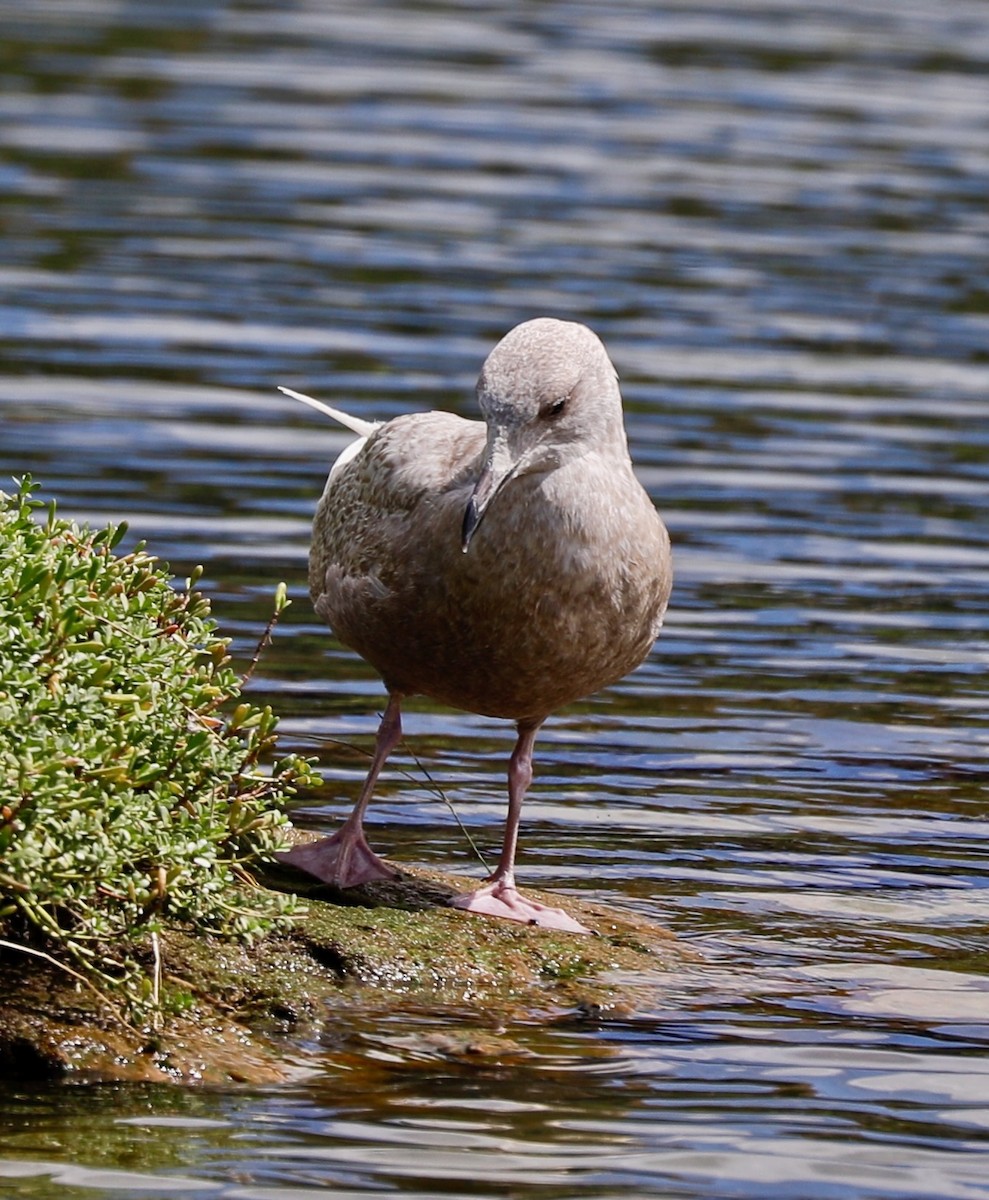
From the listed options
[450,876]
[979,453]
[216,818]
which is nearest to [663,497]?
[979,453]

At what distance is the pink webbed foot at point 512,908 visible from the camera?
7676 millimetres

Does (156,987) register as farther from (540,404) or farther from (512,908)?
(540,404)

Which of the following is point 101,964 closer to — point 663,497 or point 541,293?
point 663,497

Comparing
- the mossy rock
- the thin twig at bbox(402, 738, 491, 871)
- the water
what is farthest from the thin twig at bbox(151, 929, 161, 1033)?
the thin twig at bbox(402, 738, 491, 871)

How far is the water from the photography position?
21.0 ft

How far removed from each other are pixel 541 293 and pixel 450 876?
9.87 meters

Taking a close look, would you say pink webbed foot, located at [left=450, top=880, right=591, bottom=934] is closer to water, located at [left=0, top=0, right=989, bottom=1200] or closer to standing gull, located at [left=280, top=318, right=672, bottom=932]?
standing gull, located at [left=280, top=318, right=672, bottom=932]

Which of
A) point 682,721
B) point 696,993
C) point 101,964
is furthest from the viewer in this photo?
point 682,721

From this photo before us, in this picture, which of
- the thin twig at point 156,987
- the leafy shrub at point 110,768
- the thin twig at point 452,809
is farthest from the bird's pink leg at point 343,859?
the thin twig at point 156,987

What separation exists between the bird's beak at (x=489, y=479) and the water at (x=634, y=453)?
1398 mm

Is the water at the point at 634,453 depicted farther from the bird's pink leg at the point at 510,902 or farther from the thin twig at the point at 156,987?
the bird's pink leg at the point at 510,902

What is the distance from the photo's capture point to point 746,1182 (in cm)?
602

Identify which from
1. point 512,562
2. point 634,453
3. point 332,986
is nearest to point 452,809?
point 512,562

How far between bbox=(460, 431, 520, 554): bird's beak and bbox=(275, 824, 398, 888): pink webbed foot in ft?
3.56
